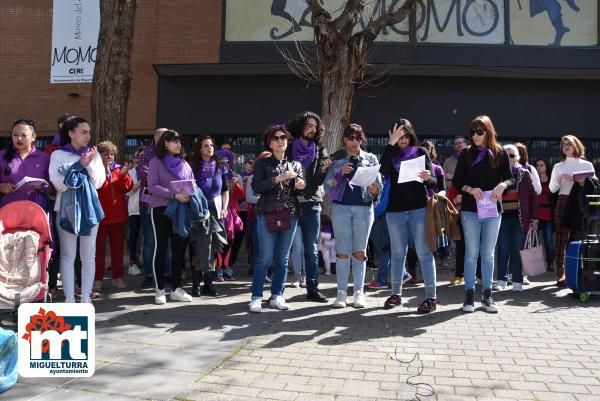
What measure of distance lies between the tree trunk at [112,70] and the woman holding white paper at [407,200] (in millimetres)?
5067

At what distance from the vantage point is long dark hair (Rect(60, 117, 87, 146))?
575cm

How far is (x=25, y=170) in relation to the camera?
5.61 meters

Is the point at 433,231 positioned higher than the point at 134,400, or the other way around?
the point at 433,231

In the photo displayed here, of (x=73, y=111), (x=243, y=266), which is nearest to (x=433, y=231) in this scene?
(x=243, y=266)

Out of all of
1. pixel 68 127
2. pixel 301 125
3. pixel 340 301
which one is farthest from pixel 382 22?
pixel 68 127

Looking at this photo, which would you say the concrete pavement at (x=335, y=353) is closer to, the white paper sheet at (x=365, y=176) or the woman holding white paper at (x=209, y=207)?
the woman holding white paper at (x=209, y=207)

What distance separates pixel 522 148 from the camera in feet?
24.2

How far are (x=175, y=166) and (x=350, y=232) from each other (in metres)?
2.19

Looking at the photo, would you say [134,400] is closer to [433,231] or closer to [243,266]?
[433,231]

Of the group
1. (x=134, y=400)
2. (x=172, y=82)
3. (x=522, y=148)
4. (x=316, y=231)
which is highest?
(x=172, y=82)

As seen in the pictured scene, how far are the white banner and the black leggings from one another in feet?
34.8

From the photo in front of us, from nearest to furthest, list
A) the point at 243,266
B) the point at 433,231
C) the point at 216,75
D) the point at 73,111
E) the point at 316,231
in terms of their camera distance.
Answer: the point at 433,231 < the point at 316,231 < the point at 243,266 < the point at 216,75 < the point at 73,111

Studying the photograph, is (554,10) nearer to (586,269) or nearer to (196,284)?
(586,269)

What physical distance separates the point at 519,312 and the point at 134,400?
4345 mm
